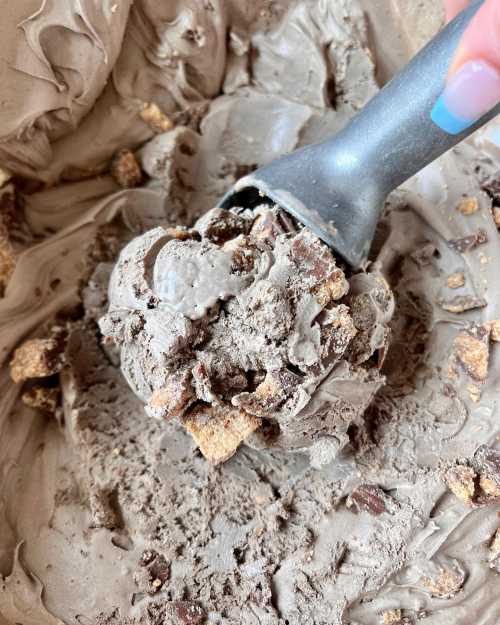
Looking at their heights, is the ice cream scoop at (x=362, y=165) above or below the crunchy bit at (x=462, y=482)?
above

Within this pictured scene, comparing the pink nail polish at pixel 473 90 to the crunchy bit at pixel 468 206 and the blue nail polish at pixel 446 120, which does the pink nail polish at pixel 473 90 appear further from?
the crunchy bit at pixel 468 206

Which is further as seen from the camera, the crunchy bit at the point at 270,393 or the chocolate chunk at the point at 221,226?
the chocolate chunk at the point at 221,226

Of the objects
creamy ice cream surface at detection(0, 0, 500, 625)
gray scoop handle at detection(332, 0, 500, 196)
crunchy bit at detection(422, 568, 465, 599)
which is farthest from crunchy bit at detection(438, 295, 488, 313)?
crunchy bit at detection(422, 568, 465, 599)

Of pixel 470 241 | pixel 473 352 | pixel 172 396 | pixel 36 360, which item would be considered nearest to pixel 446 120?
pixel 470 241

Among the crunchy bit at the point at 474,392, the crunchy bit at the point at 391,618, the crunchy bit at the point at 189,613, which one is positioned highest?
the crunchy bit at the point at 474,392

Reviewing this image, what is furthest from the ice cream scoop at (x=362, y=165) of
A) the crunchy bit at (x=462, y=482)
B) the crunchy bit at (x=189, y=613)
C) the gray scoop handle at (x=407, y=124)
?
the crunchy bit at (x=189, y=613)

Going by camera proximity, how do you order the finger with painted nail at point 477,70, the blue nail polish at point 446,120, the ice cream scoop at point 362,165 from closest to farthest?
1. the finger with painted nail at point 477,70
2. the blue nail polish at point 446,120
3. the ice cream scoop at point 362,165

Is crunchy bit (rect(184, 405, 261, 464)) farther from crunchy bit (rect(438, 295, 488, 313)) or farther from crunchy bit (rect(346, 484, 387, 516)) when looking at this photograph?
crunchy bit (rect(438, 295, 488, 313))

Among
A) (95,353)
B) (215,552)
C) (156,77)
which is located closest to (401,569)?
(215,552)
